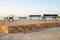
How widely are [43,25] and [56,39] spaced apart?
4.66m

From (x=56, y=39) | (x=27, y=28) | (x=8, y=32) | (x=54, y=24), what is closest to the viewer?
(x=56, y=39)

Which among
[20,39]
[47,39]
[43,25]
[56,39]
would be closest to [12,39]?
[20,39]

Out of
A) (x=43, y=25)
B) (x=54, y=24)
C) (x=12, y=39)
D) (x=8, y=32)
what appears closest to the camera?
(x=12, y=39)

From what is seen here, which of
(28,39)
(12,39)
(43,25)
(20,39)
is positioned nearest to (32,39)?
(28,39)

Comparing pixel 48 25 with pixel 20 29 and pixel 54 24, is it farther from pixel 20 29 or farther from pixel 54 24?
pixel 20 29

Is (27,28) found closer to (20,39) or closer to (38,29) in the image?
(38,29)

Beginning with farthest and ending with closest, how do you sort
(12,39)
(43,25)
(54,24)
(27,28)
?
(54,24)
(43,25)
(27,28)
(12,39)

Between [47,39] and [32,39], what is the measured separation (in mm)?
876

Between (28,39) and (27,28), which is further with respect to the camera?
(27,28)

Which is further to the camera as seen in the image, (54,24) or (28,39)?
(54,24)

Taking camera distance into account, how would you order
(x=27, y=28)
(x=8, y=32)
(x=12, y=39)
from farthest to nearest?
1. (x=27, y=28)
2. (x=8, y=32)
3. (x=12, y=39)

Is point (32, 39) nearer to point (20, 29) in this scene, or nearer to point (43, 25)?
point (20, 29)

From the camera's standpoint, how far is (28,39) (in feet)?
26.3

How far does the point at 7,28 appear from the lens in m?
10.8
